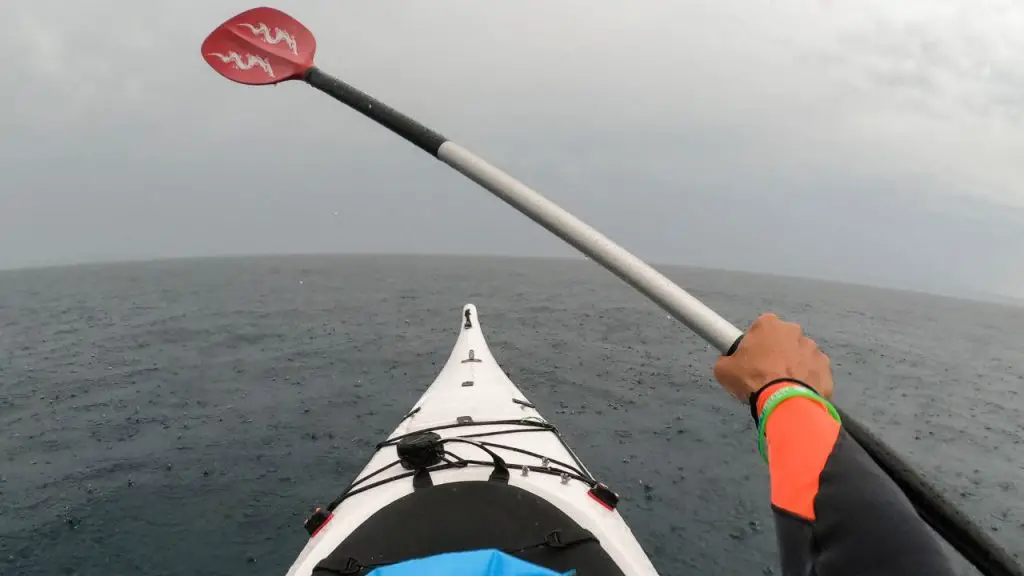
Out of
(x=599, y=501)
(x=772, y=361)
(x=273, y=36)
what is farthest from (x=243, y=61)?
(x=599, y=501)

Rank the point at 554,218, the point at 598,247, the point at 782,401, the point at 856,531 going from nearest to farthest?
the point at 856,531
the point at 782,401
the point at 598,247
the point at 554,218

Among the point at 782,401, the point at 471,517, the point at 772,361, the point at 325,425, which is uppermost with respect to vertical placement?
the point at 772,361

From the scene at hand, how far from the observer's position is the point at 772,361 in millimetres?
1980

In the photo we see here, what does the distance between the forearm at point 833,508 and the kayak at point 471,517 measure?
4.92ft

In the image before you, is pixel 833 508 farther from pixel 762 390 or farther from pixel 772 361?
pixel 772 361

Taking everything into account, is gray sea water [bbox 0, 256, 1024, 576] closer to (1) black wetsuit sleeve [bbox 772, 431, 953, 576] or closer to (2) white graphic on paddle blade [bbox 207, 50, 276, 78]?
(2) white graphic on paddle blade [bbox 207, 50, 276, 78]

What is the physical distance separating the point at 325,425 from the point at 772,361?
41.5 ft

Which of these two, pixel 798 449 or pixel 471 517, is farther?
pixel 471 517

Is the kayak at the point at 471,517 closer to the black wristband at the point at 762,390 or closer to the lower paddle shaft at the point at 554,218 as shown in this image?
the black wristband at the point at 762,390

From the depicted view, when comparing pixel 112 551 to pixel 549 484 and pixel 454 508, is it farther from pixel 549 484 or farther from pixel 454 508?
pixel 549 484

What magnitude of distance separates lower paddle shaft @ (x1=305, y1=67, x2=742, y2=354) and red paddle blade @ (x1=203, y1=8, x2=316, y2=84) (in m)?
0.42

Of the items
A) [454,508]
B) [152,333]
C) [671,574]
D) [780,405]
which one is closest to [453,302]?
[152,333]

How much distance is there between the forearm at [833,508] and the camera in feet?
4.16

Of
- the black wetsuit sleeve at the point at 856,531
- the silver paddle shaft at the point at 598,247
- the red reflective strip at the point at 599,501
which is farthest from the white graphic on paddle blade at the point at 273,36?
the red reflective strip at the point at 599,501
